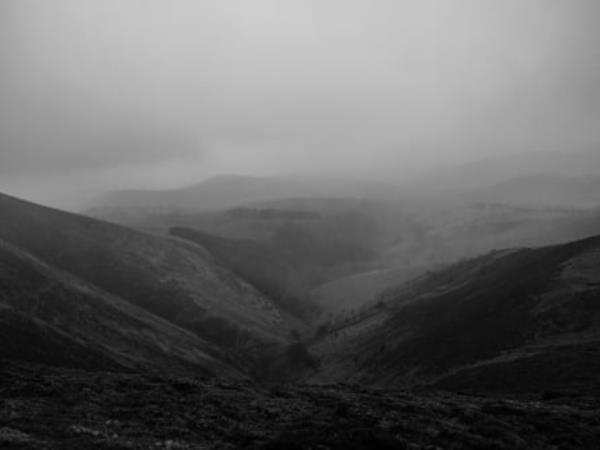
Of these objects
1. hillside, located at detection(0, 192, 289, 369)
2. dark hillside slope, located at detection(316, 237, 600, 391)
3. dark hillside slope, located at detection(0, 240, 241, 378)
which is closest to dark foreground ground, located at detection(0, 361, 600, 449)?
dark hillside slope, located at detection(316, 237, 600, 391)

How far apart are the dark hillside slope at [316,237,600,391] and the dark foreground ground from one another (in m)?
18.3

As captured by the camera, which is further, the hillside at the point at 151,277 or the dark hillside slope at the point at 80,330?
the hillside at the point at 151,277

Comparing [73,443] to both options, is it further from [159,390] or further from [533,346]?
[533,346]

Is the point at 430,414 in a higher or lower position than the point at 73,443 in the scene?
lower

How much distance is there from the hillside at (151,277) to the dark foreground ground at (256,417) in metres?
84.4

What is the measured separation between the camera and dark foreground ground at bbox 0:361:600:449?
99.3 feet

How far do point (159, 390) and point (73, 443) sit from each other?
17115 millimetres

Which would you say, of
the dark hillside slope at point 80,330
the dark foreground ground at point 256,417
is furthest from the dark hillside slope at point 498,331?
the dark hillside slope at point 80,330

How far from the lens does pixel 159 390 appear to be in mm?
44875

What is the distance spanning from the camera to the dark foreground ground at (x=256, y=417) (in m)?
30.3

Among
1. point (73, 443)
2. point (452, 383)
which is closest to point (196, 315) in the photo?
point (452, 383)

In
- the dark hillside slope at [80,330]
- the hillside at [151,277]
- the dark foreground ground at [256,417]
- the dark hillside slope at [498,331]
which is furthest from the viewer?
the hillside at [151,277]

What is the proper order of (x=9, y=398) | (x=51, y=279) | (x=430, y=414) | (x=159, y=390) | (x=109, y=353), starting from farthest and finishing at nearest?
(x=51, y=279), (x=109, y=353), (x=159, y=390), (x=430, y=414), (x=9, y=398)

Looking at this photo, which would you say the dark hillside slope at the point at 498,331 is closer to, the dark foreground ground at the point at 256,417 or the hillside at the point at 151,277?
the dark foreground ground at the point at 256,417
